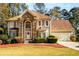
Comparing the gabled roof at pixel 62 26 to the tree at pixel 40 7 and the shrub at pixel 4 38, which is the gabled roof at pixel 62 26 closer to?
the tree at pixel 40 7

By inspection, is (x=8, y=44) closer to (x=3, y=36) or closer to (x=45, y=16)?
(x=3, y=36)

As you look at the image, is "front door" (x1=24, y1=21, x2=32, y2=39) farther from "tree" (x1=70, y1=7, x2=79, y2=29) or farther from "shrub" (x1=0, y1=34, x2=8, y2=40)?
"tree" (x1=70, y1=7, x2=79, y2=29)

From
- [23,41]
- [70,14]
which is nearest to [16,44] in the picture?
[23,41]

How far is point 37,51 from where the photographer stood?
6.03 metres

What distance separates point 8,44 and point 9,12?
479mm

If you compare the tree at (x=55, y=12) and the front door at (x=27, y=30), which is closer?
the tree at (x=55, y=12)

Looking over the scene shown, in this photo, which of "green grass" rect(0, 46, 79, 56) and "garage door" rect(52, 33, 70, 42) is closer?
"green grass" rect(0, 46, 79, 56)

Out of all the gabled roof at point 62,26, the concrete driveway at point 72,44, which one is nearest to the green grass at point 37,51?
the concrete driveway at point 72,44

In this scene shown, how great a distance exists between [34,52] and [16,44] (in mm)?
310

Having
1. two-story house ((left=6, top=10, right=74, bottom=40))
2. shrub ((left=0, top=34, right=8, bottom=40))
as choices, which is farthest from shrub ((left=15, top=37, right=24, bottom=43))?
shrub ((left=0, top=34, right=8, bottom=40))

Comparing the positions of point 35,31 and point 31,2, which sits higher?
point 31,2

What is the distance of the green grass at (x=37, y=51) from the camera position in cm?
602

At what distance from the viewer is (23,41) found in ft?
20.2

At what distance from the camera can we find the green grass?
19.7 ft
